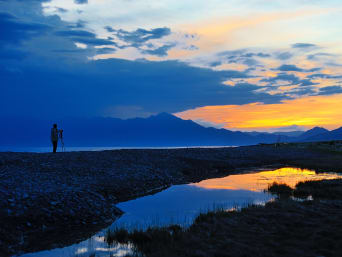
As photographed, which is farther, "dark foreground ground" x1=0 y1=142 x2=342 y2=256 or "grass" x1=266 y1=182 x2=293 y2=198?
"grass" x1=266 y1=182 x2=293 y2=198

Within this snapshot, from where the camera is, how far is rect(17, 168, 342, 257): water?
12.4 m

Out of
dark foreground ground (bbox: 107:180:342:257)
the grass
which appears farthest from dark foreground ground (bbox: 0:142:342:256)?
the grass

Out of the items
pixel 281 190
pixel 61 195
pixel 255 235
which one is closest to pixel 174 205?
pixel 61 195

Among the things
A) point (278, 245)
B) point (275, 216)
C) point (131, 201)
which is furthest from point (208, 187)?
point (278, 245)

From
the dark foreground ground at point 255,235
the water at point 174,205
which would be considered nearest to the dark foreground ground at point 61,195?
the water at point 174,205

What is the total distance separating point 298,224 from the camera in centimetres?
1349

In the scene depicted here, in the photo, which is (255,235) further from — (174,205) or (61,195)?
(61,195)

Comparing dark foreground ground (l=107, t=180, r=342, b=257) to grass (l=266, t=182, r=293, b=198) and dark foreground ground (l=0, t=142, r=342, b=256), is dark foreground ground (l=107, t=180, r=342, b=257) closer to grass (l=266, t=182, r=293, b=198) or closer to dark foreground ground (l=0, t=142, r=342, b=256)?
dark foreground ground (l=0, t=142, r=342, b=256)

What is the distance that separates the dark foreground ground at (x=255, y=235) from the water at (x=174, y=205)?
3.43 ft

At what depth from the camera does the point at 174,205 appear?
67.5 ft

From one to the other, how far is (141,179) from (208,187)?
590 centimetres

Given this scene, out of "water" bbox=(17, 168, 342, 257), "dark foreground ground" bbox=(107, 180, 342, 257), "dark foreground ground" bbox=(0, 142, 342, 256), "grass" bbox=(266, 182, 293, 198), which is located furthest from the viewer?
"grass" bbox=(266, 182, 293, 198)

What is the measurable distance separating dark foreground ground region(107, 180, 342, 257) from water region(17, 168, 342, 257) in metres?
1.04

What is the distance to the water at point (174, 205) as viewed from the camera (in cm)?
1236
